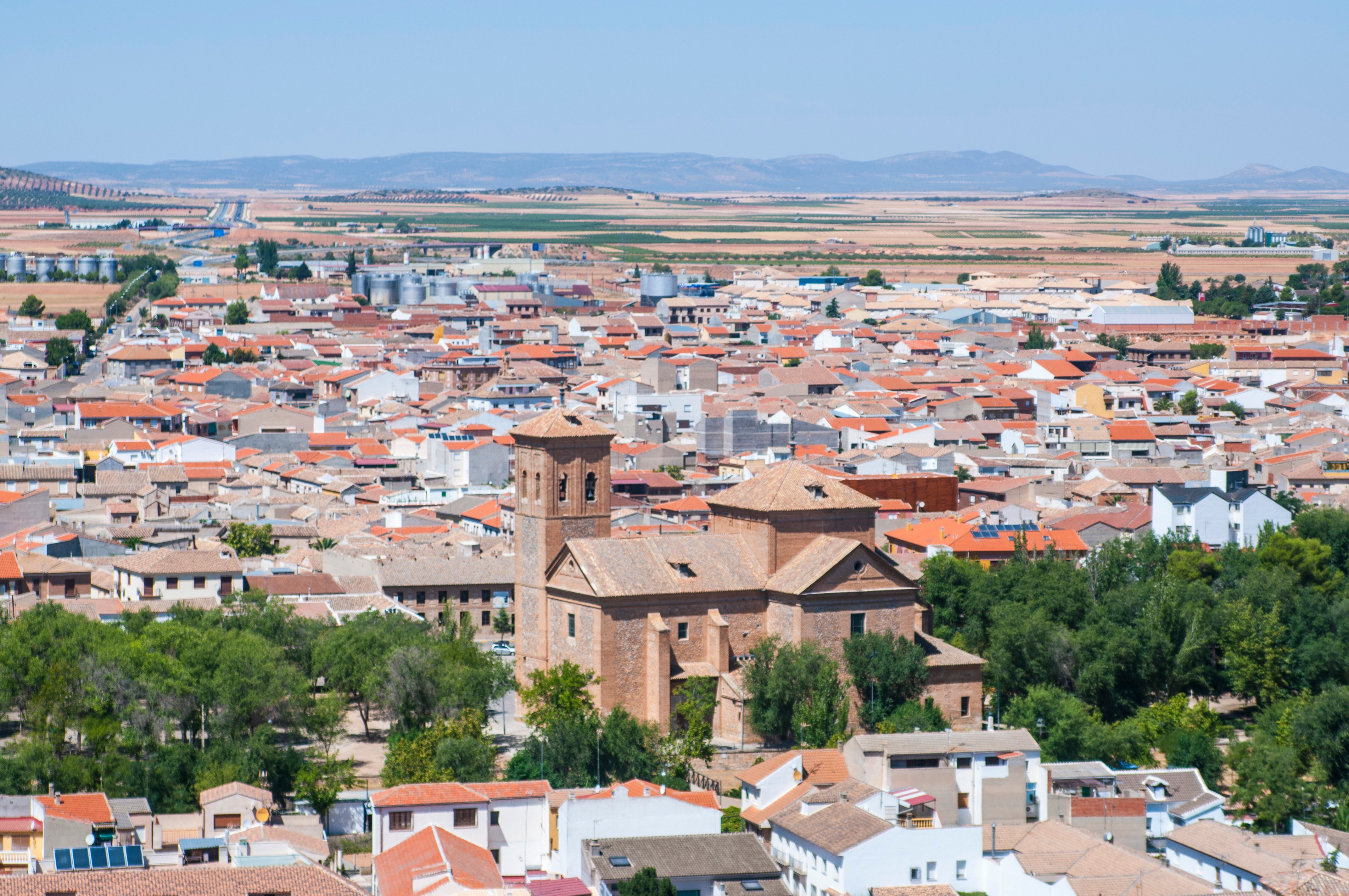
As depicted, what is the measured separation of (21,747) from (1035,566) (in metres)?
21.9

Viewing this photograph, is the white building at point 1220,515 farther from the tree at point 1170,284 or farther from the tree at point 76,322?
the tree at point 1170,284

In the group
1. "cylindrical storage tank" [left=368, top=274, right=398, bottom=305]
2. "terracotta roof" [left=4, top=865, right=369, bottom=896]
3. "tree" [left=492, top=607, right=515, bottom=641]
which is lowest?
"cylindrical storage tank" [left=368, top=274, right=398, bottom=305]

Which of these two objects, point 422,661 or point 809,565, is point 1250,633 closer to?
point 809,565

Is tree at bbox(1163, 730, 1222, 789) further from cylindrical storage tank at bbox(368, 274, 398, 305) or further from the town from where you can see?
cylindrical storage tank at bbox(368, 274, 398, 305)

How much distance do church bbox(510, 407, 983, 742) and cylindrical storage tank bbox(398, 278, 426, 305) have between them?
118658 mm

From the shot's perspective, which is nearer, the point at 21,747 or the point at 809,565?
the point at 21,747

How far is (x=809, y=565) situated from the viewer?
125ft

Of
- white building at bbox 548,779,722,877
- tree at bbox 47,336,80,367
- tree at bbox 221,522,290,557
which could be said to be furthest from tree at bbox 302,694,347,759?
tree at bbox 47,336,80,367

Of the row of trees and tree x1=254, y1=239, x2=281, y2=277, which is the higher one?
the row of trees

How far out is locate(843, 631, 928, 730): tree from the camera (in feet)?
123

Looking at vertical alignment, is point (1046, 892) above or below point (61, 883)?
below

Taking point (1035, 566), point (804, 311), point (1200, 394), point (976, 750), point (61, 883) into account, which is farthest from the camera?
point (804, 311)

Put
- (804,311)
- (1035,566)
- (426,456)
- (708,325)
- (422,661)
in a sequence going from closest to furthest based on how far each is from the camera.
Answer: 1. (422,661)
2. (1035,566)
3. (426,456)
4. (708,325)
5. (804,311)

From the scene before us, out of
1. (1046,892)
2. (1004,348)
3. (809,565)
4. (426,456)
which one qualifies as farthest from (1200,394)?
(1046,892)
